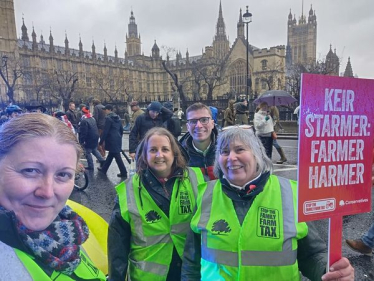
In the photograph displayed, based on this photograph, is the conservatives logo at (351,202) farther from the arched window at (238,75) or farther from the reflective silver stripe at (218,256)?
the arched window at (238,75)

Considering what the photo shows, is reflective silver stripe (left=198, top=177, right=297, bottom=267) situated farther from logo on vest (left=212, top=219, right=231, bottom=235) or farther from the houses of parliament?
the houses of parliament

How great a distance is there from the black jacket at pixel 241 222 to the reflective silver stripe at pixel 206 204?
0.08 meters

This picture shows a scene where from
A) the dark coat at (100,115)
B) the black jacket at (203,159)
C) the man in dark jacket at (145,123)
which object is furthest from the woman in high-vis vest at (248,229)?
the dark coat at (100,115)

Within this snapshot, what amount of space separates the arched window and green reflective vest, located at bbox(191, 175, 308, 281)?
58.0 meters

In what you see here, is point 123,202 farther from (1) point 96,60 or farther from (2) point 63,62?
(1) point 96,60

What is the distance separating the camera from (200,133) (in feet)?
9.96

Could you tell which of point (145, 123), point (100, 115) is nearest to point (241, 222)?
point (145, 123)

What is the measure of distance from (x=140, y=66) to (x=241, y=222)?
9171 centimetres

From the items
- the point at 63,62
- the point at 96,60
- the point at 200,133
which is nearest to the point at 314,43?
the point at 96,60

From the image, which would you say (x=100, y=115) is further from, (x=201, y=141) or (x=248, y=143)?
(x=248, y=143)

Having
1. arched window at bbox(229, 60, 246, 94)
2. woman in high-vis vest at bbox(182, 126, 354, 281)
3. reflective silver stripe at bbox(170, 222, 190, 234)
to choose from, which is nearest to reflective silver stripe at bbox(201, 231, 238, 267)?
woman in high-vis vest at bbox(182, 126, 354, 281)

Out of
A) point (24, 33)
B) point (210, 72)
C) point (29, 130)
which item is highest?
point (24, 33)

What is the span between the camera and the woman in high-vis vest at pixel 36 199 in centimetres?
86

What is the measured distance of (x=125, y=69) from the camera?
272 feet
